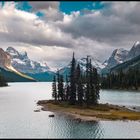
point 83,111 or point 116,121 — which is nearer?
point 116,121

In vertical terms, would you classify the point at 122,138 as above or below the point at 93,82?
below

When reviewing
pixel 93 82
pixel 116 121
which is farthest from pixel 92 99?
pixel 116 121

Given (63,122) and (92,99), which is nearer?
(63,122)

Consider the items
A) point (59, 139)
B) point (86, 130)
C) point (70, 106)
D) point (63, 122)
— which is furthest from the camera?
point (70, 106)

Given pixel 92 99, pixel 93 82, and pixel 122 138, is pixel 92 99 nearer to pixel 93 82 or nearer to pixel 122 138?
pixel 93 82

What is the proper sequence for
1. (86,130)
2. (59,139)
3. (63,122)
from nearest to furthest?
(59,139) < (86,130) < (63,122)

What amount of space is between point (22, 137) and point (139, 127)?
1218 inches

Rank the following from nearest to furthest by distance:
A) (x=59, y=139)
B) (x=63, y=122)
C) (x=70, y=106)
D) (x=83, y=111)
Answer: (x=59, y=139) → (x=63, y=122) → (x=83, y=111) → (x=70, y=106)

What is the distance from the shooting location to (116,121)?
329 ft

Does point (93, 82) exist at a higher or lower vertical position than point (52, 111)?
higher

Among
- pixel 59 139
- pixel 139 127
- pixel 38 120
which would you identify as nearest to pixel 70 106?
pixel 38 120

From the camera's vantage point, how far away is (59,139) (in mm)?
76000

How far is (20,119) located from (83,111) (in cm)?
2513

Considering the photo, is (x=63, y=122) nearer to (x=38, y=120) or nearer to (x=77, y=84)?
(x=38, y=120)
